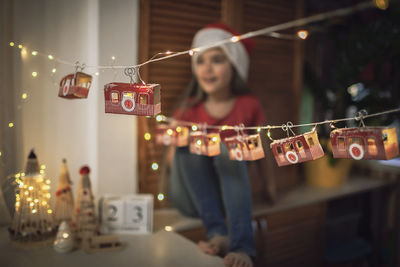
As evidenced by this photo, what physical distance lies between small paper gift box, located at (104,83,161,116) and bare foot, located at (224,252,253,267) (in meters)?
0.61

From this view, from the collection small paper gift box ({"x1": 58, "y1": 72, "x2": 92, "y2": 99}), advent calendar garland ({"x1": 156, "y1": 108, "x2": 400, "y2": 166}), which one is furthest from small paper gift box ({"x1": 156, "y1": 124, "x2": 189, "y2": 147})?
small paper gift box ({"x1": 58, "y1": 72, "x2": 92, "y2": 99})

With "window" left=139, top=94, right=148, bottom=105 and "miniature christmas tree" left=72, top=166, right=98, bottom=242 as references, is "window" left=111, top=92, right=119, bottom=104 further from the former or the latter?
"miniature christmas tree" left=72, top=166, right=98, bottom=242

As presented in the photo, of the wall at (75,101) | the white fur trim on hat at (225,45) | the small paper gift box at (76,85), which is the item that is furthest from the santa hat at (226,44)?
the small paper gift box at (76,85)

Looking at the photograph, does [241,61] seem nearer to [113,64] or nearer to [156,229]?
[113,64]

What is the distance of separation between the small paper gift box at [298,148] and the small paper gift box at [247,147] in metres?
0.08

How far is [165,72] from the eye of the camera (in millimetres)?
1760

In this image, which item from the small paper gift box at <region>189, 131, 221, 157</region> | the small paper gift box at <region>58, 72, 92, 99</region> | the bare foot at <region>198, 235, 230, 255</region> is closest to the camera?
the small paper gift box at <region>58, 72, 92, 99</region>

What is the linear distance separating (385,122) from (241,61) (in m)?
1.10

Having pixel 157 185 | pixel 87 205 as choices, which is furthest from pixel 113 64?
pixel 157 185

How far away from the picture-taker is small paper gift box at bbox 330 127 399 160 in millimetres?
863

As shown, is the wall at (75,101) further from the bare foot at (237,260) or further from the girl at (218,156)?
the bare foot at (237,260)

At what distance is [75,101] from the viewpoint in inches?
58.7

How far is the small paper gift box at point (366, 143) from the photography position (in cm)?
86

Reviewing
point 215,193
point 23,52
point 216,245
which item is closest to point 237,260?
point 216,245
